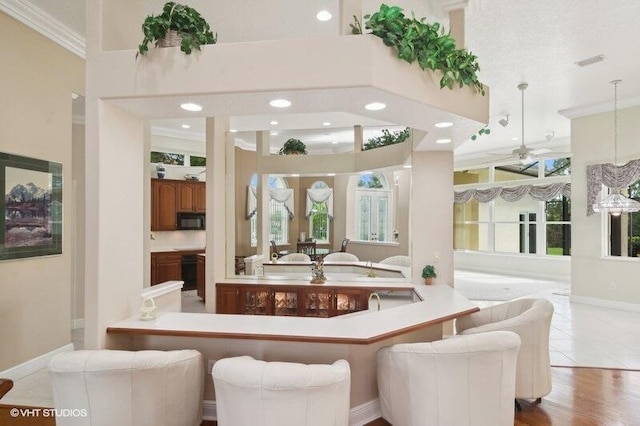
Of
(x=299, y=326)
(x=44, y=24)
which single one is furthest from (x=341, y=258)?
(x=44, y=24)

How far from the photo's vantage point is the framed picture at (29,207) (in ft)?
11.5

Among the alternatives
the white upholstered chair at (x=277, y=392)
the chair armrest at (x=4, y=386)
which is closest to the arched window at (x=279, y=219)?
the white upholstered chair at (x=277, y=392)

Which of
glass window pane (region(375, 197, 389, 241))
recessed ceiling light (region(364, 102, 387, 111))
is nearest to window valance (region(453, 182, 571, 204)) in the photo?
glass window pane (region(375, 197, 389, 241))

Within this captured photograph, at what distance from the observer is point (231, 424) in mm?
2012

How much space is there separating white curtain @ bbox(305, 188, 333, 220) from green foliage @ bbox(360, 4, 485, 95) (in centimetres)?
501

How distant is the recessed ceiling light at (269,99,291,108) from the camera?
99.2 inches

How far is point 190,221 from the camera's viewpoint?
8.15 m

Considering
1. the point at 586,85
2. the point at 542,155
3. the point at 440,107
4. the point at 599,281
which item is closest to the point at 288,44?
the point at 440,107

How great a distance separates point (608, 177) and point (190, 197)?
7.96m

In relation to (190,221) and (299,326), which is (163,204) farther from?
(299,326)

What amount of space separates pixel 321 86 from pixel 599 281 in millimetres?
6810

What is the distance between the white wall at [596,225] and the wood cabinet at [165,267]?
25.2 feet

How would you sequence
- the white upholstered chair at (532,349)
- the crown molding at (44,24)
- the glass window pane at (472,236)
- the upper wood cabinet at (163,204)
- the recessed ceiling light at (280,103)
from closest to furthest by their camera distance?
1. the recessed ceiling light at (280,103)
2. the white upholstered chair at (532,349)
3. the crown molding at (44,24)
4. the upper wood cabinet at (163,204)
5. the glass window pane at (472,236)

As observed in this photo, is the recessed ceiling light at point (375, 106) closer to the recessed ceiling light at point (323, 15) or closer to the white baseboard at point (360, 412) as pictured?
the recessed ceiling light at point (323, 15)
